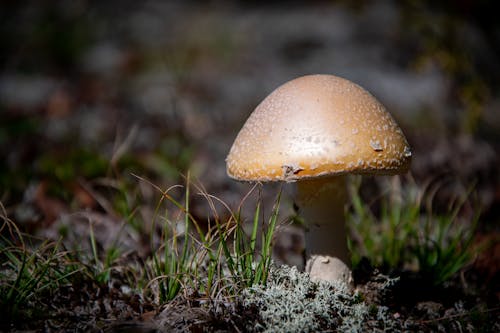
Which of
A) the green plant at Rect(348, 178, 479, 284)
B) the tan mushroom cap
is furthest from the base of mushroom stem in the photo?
the tan mushroom cap

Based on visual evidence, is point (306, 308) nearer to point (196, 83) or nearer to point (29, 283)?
point (29, 283)

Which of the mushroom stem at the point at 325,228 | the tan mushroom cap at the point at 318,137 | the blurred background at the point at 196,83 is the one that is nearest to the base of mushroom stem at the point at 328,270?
the mushroom stem at the point at 325,228

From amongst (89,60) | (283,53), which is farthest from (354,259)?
(89,60)

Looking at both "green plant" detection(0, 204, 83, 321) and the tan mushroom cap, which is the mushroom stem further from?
"green plant" detection(0, 204, 83, 321)

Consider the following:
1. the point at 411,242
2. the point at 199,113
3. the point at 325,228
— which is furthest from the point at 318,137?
the point at 199,113

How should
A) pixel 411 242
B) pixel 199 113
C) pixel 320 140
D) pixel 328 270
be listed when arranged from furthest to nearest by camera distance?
pixel 199 113
pixel 411 242
pixel 328 270
pixel 320 140

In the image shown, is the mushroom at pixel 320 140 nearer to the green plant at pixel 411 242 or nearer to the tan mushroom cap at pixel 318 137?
the tan mushroom cap at pixel 318 137
